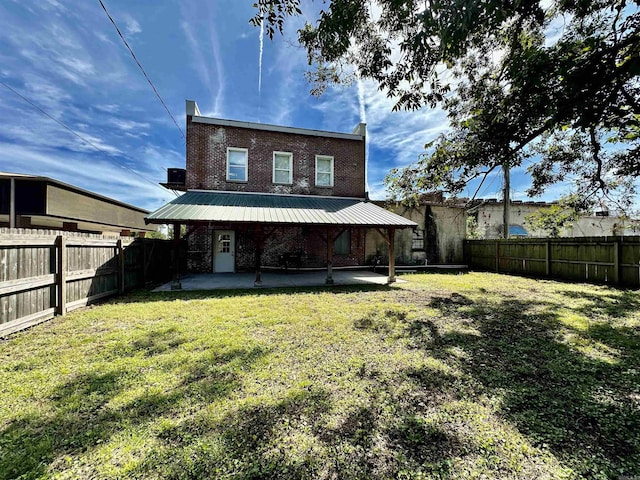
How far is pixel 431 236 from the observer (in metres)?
15.8

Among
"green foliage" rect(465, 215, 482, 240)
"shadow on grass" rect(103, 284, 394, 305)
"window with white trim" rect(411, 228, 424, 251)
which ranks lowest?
"shadow on grass" rect(103, 284, 394, 305)

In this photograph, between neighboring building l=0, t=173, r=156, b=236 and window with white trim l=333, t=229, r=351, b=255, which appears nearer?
neighboring building l=0, t=173, r=156, b=236

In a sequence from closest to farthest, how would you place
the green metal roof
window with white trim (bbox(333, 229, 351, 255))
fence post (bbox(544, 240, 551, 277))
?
the green metal roof < fence post (bbox(544, 240, 551, 277)) < window with white trim (bbox(333, 229, 351, 255))

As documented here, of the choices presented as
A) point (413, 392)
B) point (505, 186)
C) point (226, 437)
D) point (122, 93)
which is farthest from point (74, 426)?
point (505, 186)

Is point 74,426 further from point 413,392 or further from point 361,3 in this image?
point 361,3

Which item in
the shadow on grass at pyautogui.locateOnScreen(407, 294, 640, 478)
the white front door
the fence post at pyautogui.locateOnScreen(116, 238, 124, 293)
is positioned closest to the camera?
the shadow on grass at pyautogui.locateOnScreen(407, 294, 640, 478)

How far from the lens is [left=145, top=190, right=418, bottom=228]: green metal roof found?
28.6 feet

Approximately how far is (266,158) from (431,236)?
10.6 m

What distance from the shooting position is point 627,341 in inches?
173

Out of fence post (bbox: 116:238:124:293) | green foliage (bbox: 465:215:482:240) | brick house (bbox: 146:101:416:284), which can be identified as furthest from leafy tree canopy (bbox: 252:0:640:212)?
green foliage (bbox: 465:215:482:240)

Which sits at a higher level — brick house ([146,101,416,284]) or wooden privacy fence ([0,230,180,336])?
brick house ([146,101,416,284])

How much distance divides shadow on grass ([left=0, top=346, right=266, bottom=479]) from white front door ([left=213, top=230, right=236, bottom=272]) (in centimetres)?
976

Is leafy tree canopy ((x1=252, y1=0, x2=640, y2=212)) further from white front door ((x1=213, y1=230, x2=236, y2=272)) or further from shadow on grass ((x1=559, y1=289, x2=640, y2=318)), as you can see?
white front door ((x1=213, y1=230, x2=236, y2=272))

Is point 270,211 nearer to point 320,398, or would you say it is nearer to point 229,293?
point 229,293
